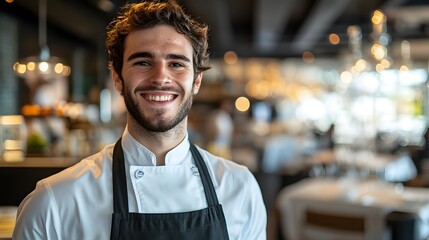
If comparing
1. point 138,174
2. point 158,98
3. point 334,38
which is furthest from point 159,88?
point 334,38

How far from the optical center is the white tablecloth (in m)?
3.59

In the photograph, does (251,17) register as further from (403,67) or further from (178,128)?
(178,128)

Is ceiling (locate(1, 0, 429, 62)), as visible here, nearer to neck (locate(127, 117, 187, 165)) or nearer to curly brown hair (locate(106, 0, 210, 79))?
curly brown hair (locate(106, 0, 210, 79))

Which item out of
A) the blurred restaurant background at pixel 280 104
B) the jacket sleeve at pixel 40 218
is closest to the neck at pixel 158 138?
the jacket sleeve at pixel 40 218

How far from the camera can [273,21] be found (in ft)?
31.0

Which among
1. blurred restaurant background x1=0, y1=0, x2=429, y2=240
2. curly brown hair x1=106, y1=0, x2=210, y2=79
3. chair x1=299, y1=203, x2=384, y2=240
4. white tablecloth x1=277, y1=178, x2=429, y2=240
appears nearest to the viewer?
curly brown hair x1=106, y1=0, x2=210, y2=79

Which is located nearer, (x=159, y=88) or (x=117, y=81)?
(x=159, y=88)

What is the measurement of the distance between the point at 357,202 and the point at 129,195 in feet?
8.85

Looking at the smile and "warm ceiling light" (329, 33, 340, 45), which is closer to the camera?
the smile

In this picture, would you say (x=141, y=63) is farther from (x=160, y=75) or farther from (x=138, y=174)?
(x=138, y=174)

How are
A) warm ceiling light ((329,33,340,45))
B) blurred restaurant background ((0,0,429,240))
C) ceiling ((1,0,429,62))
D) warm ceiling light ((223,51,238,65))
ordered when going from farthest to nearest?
warm ceiling light ((223,51,238,65))
warm ceiling light ((329,33,340,45))
ceiling ((1,0,429,62))
blurred restaurant background ((0,0,429,240))

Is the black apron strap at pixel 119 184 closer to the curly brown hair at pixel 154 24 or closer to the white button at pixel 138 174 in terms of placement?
the white button at pixel 138 174

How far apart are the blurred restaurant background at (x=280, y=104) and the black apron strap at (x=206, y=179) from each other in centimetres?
59

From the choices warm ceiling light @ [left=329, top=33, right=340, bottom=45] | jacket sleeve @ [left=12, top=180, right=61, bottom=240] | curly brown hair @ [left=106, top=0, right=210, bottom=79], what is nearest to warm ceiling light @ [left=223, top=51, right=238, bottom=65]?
warm ceiling light @ [left=329, top=33, right=340, bottom=45]
